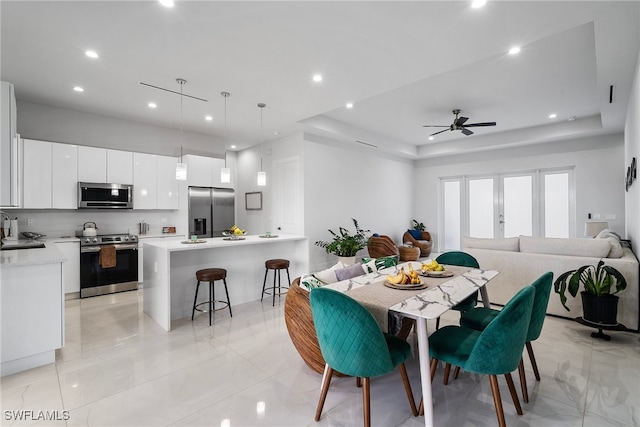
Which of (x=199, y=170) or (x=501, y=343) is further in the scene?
(x=199, y=170)

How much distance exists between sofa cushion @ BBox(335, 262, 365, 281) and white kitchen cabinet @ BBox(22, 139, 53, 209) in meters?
4.50

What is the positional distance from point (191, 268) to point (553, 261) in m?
4.51

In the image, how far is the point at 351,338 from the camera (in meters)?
1.65

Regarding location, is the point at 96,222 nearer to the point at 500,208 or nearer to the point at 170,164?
the point at 170,164

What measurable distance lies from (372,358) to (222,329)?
2.30 meters

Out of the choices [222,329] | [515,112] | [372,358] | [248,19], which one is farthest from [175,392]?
[515,112]

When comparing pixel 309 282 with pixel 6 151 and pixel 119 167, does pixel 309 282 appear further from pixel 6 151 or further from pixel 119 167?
pixel 119 167

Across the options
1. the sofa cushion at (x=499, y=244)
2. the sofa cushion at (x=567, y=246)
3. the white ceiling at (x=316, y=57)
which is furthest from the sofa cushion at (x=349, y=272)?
the sofa cushion at (x=567, y=246)

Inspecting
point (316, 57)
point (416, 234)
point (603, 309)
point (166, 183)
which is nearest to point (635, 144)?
point (603, 309)

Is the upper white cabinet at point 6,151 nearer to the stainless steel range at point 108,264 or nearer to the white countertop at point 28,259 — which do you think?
the white countertop at point 28,259

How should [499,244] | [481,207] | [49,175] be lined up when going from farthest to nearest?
[481,207] < [49,175] < [499,244]

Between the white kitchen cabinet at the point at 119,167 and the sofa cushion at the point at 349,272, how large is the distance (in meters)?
4.31

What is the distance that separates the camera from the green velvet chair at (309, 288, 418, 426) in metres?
1.62

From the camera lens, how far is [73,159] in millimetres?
→ 4520
